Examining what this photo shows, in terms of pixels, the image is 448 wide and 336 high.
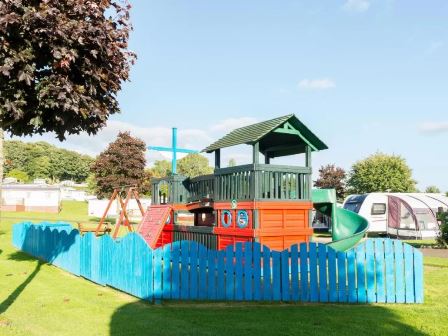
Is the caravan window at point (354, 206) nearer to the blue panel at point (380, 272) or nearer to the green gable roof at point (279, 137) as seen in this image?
the green gable roof at point (279, 137)

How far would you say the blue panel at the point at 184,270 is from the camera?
8992mm

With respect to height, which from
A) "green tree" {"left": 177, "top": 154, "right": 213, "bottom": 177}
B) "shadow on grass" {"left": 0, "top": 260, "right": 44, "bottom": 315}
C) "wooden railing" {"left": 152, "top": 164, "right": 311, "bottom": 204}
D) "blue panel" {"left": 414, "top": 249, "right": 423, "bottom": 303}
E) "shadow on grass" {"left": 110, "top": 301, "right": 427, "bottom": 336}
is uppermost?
"green tree" {"left": 177, "top": 154, "right": 213, "bottom": 177}

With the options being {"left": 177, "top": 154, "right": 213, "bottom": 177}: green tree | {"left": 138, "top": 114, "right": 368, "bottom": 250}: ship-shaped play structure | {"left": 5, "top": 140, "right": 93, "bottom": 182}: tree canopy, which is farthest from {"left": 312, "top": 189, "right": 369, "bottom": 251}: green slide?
{"left": 5, "top": 140, "right": 93, "bottom": 182}: tree canopy

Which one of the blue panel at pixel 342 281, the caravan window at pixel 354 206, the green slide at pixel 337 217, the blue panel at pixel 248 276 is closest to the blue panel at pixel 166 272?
the blue panel at pixel 248 276

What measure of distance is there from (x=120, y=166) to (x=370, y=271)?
37.0 m

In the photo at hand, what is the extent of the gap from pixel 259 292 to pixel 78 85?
5.42 m

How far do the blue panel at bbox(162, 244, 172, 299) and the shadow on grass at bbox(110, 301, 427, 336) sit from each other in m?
0.31

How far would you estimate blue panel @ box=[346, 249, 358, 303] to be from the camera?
907 cm

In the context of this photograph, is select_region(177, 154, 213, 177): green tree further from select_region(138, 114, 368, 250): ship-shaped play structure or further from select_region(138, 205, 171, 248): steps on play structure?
select_region(138, 114, 368, 250): ship-shaped play structure

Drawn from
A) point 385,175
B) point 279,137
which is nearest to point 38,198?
point 385,175

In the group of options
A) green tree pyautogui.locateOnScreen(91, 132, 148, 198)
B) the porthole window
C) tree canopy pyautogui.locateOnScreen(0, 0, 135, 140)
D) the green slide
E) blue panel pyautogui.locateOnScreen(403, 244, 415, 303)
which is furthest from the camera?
green tree pyautogui.locateOnScreen(91, 132, 148, 198)

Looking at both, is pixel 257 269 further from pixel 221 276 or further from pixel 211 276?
pixel 211 276

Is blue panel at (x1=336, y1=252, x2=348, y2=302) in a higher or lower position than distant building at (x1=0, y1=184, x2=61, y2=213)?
lower

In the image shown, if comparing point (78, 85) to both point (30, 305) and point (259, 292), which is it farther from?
point (259, 292)
